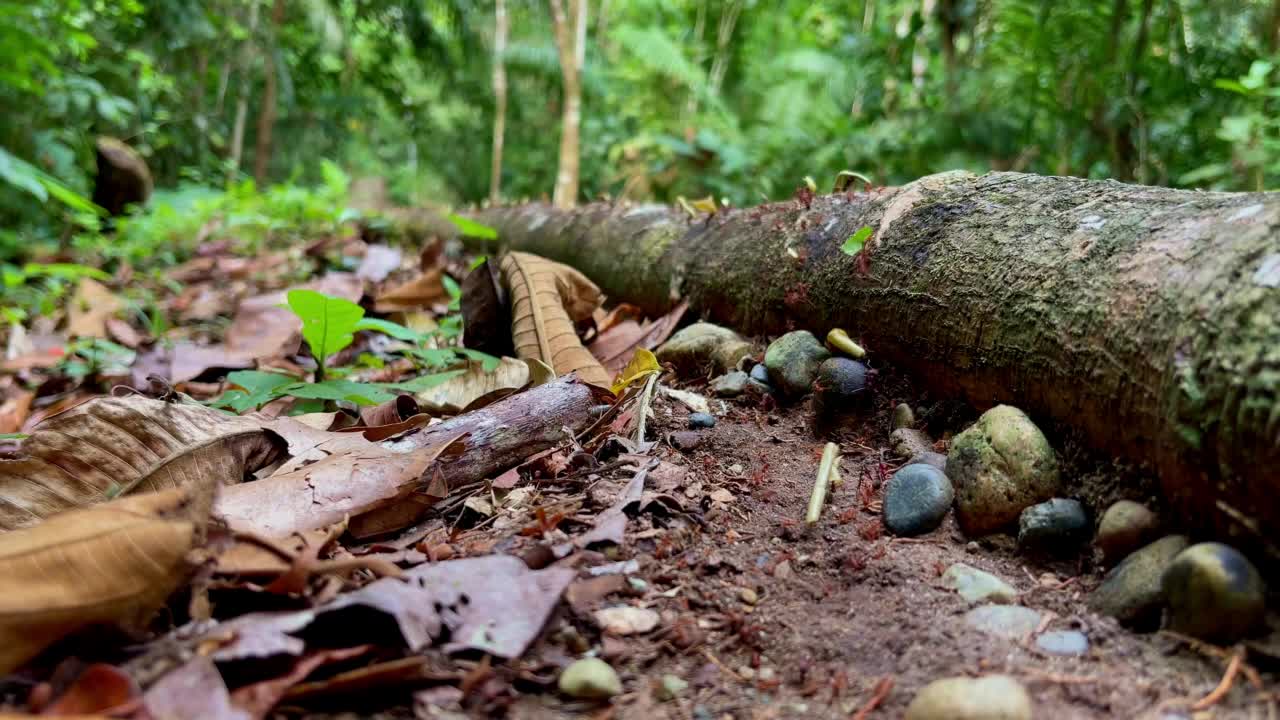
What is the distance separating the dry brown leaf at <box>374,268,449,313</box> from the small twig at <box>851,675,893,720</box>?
2.79 metres

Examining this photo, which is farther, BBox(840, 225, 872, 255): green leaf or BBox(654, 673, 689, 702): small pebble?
BBox(840, 225, 872, 255): green leaf

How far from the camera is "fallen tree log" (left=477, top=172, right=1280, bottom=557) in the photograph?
3.73 feet

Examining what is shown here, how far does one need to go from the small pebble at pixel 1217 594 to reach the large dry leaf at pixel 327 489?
4.21 feet

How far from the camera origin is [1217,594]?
106 cm

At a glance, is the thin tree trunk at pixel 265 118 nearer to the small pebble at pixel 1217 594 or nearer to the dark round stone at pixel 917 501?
the dark round stone at pixel 917 501

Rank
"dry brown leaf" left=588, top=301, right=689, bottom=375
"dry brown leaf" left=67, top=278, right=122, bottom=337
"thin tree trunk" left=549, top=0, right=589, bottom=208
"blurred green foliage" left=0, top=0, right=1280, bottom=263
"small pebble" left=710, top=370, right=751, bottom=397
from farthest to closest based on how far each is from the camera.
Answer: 1. "thin tree trunk" left=549, top=0, right=589, bottom=208
2. "blurred green foliage" left=0, top=0, right=1280, bottom=263
3. "dry brown leaf" left=67, top=278, right=122, bottom=337
4. "dry brown leaf" left=588, top=301, right=689, bottom=375
5. "small pebble" left=710, top=370, right=751, bottom=397

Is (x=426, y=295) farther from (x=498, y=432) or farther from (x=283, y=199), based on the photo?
(x=283, y=199)

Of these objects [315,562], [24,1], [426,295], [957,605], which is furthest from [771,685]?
[24,1]

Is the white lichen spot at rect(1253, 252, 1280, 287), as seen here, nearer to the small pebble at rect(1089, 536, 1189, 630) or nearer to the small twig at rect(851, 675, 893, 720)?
the small pebble at rect(1089, 536, 1189, 630)

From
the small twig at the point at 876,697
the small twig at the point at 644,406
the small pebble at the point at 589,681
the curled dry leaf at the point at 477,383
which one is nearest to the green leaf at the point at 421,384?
the curled dry leaf at the point at 477,383

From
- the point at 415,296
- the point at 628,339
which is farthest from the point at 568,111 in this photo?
the point at 628,339

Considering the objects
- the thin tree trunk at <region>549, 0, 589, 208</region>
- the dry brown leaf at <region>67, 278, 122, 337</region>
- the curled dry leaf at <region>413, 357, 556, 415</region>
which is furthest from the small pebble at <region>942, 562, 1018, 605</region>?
the thin tree trunk at <region>549, 0, 589, 208</region>

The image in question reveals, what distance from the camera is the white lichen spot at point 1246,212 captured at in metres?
1.29

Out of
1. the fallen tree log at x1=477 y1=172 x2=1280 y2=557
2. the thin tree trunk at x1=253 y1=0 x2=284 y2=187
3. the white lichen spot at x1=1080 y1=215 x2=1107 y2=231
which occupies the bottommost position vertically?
the fallen tree log at x1=477 y1=172 x2=1280 y2=557
